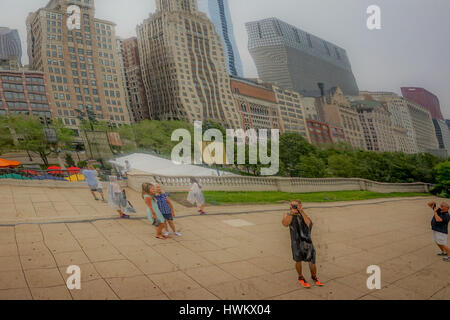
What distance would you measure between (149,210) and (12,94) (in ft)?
248

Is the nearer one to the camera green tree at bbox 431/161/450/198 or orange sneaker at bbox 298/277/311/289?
orange sneaker at bbox 298/277/311/289

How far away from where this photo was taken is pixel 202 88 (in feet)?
Answer: 317

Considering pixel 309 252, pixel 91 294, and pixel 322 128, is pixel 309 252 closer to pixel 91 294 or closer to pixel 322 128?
pixel 91 294

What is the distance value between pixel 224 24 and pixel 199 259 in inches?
4070

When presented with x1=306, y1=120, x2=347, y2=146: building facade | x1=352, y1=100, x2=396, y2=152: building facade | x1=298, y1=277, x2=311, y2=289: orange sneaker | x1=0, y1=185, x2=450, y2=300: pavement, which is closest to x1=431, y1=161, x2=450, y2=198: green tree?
x1=0, y1=185, x2=450, y2=300: pavement

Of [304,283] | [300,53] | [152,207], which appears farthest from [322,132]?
[304,283]

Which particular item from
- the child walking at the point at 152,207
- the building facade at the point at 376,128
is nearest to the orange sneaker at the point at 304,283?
the child walking at the point at 152,207

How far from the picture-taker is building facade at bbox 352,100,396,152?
132875 mm

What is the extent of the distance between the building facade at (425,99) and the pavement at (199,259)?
4902 inches

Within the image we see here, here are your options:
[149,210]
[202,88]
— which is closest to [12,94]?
[202,88]

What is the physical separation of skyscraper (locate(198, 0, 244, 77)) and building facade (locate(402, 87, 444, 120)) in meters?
75.7

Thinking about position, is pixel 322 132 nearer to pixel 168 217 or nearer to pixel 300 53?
pixel 300 53

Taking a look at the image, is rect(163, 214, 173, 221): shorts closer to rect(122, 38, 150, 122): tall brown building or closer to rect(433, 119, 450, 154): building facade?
rect(122, 38, 150, 122): tall brown building

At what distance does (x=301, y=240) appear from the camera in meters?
5.24
